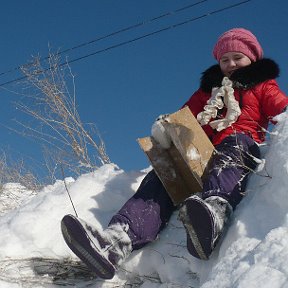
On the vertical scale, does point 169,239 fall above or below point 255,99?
below

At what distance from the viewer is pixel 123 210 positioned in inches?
95.8

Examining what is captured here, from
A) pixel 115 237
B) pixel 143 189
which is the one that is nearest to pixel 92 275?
pixel 115 237

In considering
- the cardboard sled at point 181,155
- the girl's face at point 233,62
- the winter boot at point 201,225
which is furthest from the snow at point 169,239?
the girl's face at point 233,62

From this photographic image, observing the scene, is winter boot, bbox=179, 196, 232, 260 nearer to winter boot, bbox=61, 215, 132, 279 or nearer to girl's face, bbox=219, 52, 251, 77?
winter boot, bbox=61, 215, 132, 279

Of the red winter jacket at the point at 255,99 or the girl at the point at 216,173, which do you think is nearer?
the girl at the point at 216,173

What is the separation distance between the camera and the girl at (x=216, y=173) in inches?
79.1

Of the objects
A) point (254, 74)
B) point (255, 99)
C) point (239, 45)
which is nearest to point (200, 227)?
point (255, 99)

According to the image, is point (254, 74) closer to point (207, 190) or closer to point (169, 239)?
point (207, 190)

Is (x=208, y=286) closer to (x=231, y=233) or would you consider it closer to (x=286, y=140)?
(x=231, y=233)

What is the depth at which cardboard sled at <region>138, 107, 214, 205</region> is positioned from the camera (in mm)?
2443

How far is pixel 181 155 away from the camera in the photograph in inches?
99.0

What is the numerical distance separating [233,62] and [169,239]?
1315 mm

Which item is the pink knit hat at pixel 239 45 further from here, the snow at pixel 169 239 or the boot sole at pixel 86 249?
the boot sole at pixel 86 249

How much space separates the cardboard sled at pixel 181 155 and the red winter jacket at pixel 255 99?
11.2 inches
